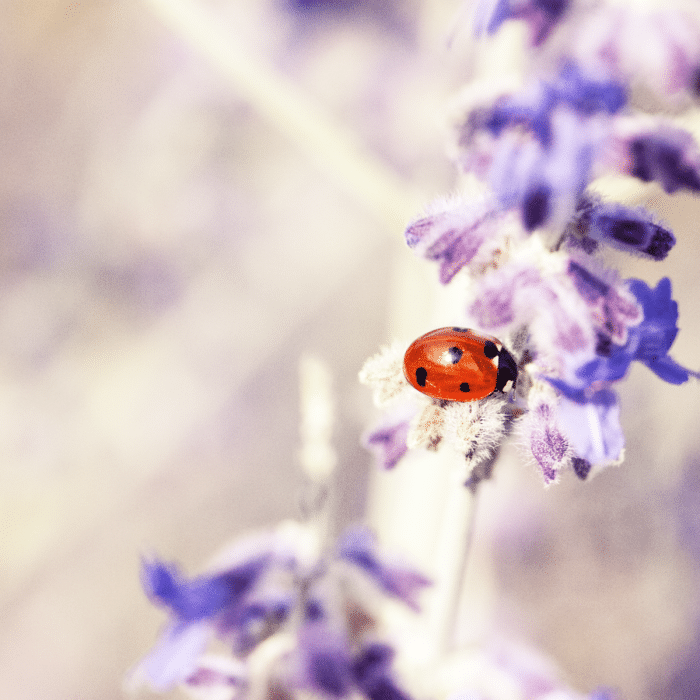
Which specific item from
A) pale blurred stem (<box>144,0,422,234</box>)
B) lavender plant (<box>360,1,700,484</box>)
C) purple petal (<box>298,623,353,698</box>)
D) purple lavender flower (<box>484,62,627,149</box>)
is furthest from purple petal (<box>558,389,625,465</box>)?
pale blurred stem (<box>144,0,422,234</box>)

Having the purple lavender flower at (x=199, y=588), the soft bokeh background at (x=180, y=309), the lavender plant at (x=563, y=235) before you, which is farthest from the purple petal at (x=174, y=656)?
the soft bokeh background at (x=180, y=309)

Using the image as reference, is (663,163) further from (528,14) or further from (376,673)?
(376,673)

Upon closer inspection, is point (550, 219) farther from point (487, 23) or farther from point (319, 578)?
point (319, 578)

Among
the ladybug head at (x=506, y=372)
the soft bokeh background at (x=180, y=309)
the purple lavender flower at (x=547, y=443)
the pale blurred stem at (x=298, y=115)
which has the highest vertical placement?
the soft bokeh background at (x=180, y=309)

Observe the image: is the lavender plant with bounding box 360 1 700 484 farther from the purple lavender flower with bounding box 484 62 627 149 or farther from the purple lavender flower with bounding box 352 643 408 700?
the purple lavender flower with bounding box 352 643 408 700

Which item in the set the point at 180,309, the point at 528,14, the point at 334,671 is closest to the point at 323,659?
the point at 334,671

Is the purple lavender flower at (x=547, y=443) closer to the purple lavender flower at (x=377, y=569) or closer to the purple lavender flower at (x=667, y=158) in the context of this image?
Answer: the purple lavender flower at (x=667, y=158)

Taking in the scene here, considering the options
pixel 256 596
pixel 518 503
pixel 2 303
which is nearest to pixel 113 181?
pixel 2 303
